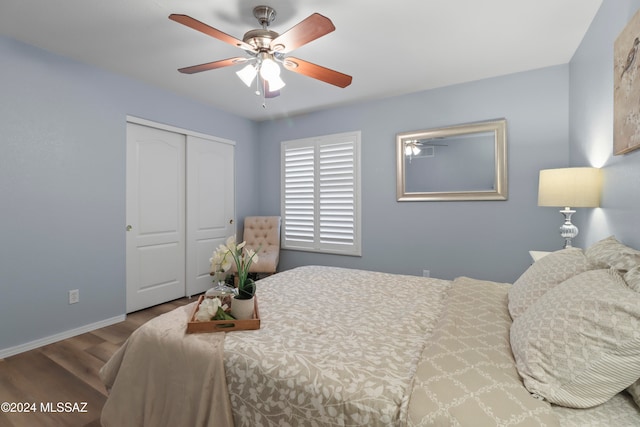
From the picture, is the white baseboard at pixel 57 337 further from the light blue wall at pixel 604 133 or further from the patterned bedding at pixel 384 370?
the light blue wall at pixel 604 133

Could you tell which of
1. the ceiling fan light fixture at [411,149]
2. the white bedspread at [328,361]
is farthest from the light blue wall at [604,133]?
the ceiling fan light fixture at [411,149]

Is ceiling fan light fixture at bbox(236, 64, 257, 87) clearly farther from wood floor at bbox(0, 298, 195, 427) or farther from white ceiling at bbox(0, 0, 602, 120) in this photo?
wood floor at bbox(0, 298, 195, 427)

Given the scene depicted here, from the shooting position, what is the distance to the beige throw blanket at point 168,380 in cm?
114

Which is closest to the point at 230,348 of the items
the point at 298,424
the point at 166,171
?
the point at 298,424

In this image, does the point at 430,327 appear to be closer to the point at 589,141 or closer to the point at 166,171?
the point at 589,141

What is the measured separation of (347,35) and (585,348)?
7.75 feet

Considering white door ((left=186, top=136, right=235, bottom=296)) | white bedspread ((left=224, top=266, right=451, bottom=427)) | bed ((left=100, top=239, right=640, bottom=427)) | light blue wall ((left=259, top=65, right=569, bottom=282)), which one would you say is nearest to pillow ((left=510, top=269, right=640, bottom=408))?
bed ((left=100, top=239, right=640, bottom=427))

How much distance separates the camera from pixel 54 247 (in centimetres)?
265

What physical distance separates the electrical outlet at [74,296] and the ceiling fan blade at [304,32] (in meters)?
2.79

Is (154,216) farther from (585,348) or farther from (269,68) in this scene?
(585,348)

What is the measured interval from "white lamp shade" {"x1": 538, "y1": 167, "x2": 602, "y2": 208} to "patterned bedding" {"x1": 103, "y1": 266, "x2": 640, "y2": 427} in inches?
37.7

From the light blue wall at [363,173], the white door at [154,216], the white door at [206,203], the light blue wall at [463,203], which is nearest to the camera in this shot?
the light blue wall at [363,173]

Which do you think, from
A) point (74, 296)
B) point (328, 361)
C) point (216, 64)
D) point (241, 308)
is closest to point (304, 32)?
point (216, 64)

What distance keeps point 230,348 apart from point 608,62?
269cm
